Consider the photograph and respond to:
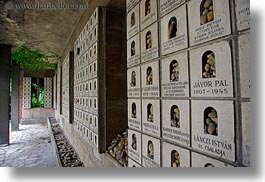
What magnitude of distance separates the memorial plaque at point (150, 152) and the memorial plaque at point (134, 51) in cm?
34

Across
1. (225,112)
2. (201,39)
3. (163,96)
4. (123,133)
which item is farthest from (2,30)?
(225,112)

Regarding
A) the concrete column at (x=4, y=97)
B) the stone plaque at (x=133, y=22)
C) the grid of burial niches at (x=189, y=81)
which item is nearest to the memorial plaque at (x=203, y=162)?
the grid of burial niches at (x=189, y=81)

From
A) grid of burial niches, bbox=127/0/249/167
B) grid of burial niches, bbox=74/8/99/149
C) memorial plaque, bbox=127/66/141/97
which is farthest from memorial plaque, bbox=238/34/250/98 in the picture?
grid of burial niches, bbox=74/8/99/149

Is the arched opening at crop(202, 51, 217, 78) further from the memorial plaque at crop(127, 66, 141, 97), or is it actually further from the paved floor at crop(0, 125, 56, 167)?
the paved floor at crop(0, 125, 56, 167)

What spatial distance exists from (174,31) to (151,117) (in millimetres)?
331

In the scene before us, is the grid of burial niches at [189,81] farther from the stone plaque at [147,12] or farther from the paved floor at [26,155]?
the paved floor at [26,155]

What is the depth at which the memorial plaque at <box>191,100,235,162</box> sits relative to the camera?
Result: 18.8 inches

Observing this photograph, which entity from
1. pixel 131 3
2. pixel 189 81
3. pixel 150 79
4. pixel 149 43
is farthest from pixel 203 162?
pixel 131 3

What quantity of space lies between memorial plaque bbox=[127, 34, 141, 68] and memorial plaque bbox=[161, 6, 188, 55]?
20 centimetres

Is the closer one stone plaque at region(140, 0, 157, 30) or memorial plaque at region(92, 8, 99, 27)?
stone plaque at region(140, 0, 157, 30)

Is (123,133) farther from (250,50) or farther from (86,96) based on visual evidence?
(250,50)

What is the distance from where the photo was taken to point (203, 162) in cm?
55

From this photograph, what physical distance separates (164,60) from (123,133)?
887 mm

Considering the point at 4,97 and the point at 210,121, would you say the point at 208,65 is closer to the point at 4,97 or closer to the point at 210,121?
the point at 210,121
